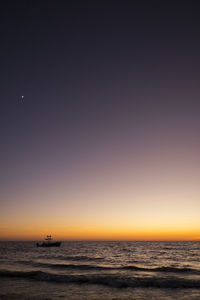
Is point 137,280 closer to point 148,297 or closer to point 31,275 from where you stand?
point 148,297

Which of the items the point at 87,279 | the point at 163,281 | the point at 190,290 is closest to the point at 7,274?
the point at 87,279

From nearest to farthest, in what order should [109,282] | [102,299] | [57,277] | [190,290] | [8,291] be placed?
[102,299] < [8,291] < [190,290] < [109,282] < [57,277]

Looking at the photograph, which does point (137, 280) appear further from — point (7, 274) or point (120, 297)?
point (7, 274)

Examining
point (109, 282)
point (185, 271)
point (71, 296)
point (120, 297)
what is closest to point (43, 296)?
point (71, 296)

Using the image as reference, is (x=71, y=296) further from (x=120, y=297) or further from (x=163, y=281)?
(x=163, y=281)

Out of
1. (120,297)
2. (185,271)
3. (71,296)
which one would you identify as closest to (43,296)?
(71,296)

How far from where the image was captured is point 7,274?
25.8 m

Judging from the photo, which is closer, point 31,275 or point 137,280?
point 137,280

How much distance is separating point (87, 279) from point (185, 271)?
13.0 m

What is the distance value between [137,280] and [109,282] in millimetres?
2805

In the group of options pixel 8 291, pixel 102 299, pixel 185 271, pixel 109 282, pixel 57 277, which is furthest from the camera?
pixel 185 271

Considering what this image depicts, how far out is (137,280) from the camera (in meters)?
23.8

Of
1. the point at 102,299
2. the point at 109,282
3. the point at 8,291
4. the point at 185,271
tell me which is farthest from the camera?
the point at 185,271

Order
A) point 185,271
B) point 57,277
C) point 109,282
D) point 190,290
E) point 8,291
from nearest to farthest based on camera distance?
point 8,291 → point 190,290 → point 109,282 → point 57,277 → point 185,271
